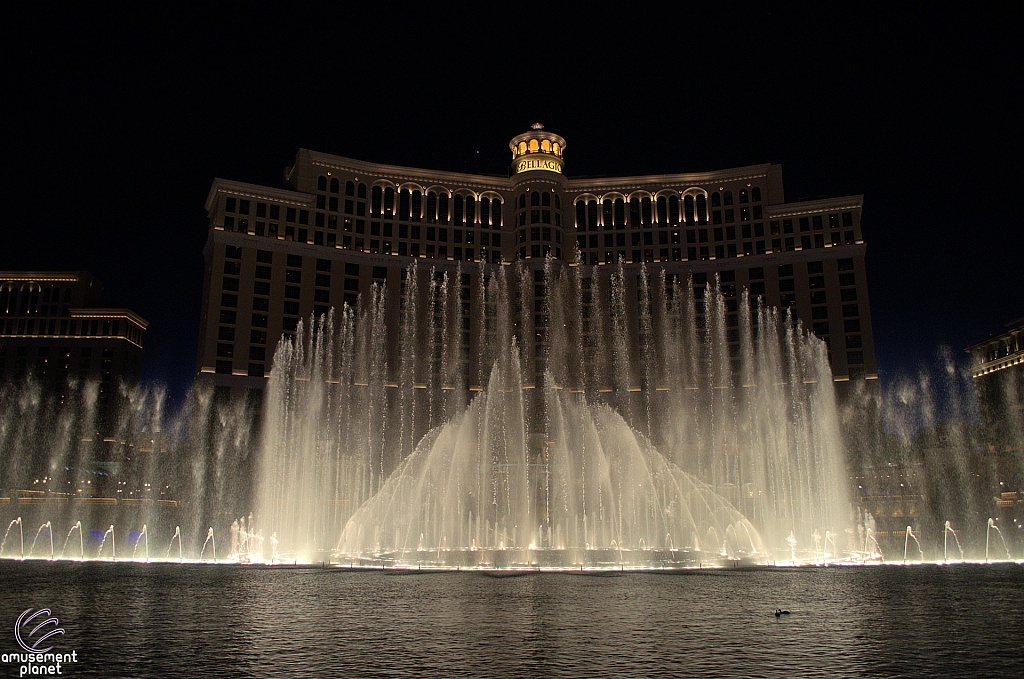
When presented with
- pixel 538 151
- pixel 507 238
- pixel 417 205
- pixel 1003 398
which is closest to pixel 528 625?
pixel 507 238

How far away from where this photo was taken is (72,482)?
70.8 meters

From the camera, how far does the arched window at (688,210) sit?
8531 centimetres

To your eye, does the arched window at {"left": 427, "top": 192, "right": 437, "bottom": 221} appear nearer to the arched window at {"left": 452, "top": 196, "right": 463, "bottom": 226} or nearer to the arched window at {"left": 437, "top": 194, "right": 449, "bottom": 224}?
the arched window at {"left": 437, "top": 194, "right": 449, "bottom": 224}

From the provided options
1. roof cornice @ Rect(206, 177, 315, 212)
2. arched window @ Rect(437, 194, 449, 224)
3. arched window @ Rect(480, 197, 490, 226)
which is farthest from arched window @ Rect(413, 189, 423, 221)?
roof cornice @ Rect(206, 177, 315, 212)

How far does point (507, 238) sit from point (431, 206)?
9.15 meters

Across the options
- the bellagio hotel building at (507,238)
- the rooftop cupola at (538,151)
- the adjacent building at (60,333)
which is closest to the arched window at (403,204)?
the bellagio hotel building at (507,238)

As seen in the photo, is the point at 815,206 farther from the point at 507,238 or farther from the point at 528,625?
the point at 528,625

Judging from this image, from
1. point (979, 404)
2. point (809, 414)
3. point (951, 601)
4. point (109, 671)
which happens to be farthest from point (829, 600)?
point (979, 404)

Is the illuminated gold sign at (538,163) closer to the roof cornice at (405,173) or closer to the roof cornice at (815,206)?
the roof cornice at (405,173)

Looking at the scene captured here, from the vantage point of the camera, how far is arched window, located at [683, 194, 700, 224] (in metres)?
85.3

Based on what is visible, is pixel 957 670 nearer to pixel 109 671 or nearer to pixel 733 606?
pixel 733 606

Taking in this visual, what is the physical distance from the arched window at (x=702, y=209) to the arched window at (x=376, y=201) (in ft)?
115

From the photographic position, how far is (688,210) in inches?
3381

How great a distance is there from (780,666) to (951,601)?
918 centimetres
